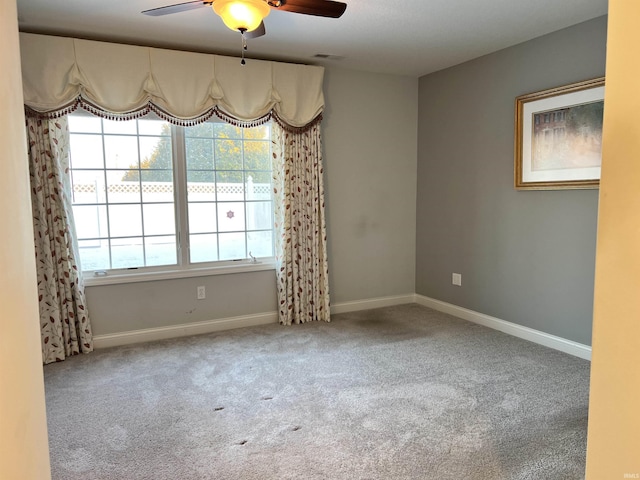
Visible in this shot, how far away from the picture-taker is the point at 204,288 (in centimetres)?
394

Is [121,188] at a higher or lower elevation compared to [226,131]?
Answer: lower

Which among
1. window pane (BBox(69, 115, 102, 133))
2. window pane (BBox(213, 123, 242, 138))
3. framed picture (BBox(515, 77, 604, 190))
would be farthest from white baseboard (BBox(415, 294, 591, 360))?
window pane (BBox(69, 115, 102, 133))

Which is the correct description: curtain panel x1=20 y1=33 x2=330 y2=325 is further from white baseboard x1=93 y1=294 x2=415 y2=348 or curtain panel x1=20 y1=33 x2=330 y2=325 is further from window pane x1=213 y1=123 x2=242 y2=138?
white baseboard x1=93 y1=294 x2=415 y2=348

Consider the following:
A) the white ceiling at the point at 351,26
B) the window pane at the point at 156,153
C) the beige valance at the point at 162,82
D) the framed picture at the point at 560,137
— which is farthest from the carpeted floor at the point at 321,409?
the white ceiling at the point at 351,26

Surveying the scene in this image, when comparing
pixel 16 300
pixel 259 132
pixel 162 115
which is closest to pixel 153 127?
pixel 162 115

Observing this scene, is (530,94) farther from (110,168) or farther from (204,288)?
(110,168)

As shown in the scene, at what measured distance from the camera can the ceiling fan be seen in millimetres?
2080

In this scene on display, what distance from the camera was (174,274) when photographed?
3.79 m

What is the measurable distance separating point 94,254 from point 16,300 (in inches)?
113

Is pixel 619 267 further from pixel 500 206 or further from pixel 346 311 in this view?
pixel 346 311

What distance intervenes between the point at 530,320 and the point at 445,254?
1125 mm

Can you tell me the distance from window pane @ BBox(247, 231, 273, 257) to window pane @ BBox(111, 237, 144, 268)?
991mm

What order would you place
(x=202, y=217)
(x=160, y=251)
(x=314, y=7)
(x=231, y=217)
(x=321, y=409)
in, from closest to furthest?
(x=314, y=7) < (x=321, y=409) < (x=160, y=251) < (x=202, y=217) < (x=231, y=217)

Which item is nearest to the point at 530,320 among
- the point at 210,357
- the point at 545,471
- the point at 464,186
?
the point at 464,186
